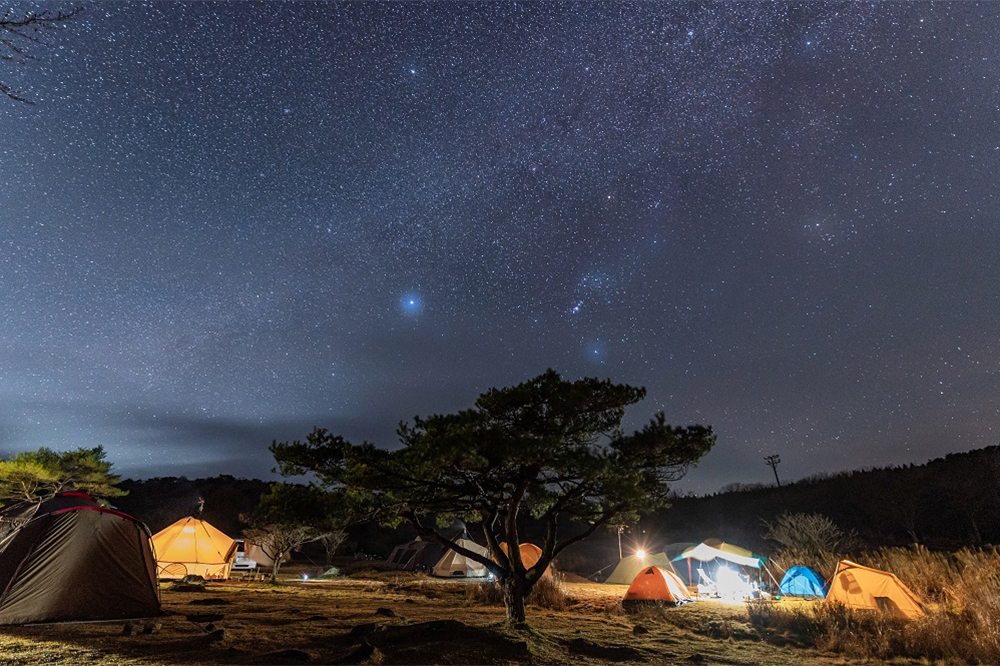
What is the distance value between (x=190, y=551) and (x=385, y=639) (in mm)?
18786

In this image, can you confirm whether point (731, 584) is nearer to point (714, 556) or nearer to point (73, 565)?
point (714, 556)

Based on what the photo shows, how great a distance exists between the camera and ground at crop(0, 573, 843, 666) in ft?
22.5

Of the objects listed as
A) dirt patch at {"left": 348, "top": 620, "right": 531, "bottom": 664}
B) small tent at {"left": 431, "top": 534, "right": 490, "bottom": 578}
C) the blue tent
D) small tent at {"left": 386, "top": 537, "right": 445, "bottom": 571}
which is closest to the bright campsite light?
the blue tent

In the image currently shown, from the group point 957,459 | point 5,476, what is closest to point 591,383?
point 5,476

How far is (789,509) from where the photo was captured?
166ft

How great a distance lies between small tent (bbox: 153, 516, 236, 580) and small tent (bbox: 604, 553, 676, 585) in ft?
66.2

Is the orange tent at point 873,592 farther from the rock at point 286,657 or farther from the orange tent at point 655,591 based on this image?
the rock at point 286,657

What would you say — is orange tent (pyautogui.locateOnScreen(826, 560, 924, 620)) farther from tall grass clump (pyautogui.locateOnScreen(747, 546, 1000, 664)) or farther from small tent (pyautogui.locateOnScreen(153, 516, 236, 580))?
small tent (pyautogui.locateOnScreen(153, 516, 236, 580))

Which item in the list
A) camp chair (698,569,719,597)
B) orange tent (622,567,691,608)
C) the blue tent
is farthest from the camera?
camp chair (698,569,719,597)

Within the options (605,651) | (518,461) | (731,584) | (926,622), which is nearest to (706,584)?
(731,584)

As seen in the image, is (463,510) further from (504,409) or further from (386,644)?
(386,644)

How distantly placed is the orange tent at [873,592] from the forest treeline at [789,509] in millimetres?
20158

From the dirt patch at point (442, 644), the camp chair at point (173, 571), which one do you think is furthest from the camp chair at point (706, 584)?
the camp chair at point (173, 571)

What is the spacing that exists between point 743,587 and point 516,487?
731 inches
